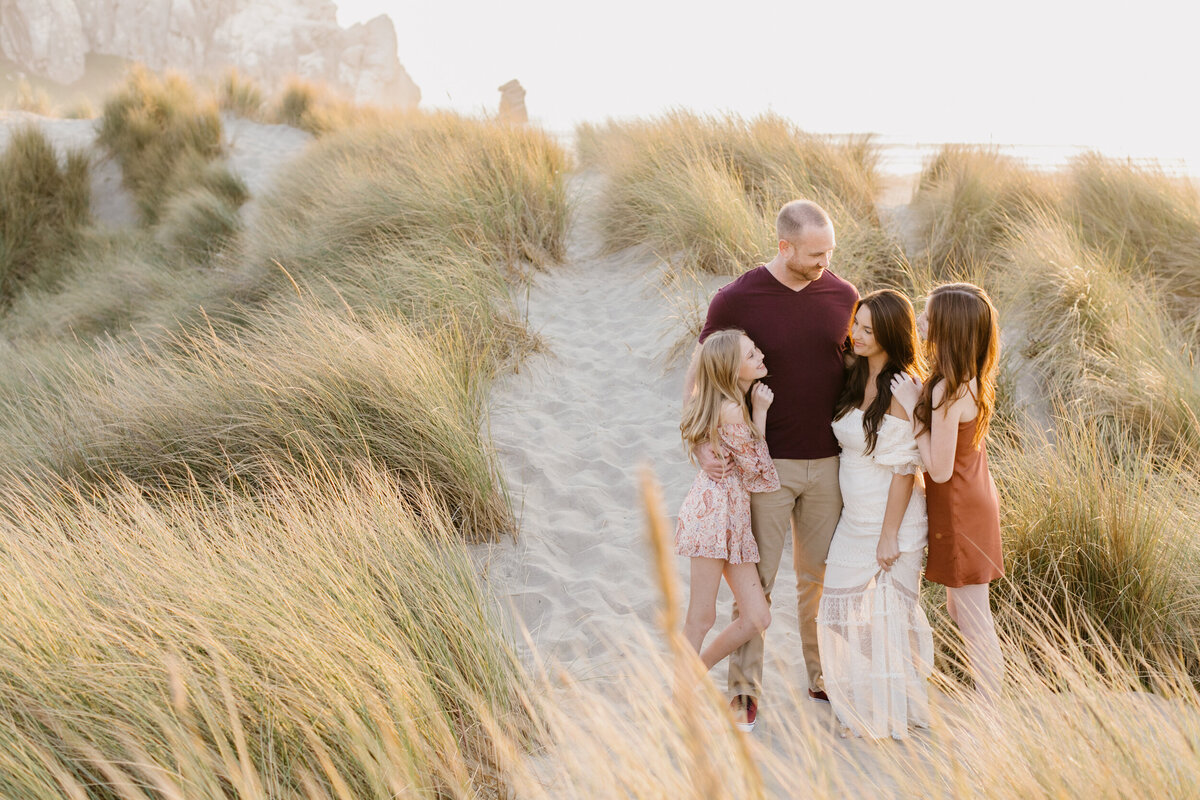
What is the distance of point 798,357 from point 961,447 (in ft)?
2.18

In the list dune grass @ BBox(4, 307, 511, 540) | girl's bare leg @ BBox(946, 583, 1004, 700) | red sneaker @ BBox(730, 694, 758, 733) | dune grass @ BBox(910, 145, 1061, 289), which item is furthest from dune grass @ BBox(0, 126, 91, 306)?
girl's bare leg @ BBox(946, 583, 1004, 700)

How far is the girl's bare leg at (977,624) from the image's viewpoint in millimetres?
2700

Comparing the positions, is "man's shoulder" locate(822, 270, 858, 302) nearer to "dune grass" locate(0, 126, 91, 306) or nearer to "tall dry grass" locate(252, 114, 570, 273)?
"tall dry grass" locate(252, 114, 570, 273)

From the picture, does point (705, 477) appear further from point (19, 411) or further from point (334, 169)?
point (334, 169)

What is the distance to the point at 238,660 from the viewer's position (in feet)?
6.63

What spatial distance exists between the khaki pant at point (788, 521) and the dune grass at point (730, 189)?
3.40 m

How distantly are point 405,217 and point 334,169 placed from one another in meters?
3.24

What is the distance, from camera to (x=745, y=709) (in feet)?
9.96

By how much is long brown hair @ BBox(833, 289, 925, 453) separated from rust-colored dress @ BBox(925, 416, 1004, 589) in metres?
0.28

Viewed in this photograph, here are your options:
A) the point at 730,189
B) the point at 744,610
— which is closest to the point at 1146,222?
the point at 730,189

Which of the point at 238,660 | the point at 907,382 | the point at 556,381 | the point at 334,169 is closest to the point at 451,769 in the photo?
the point at 238,660

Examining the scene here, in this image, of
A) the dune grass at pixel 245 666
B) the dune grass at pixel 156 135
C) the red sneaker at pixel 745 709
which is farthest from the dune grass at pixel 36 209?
the red sneaker at pixel 745 709

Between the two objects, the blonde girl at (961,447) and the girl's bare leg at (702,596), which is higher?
the blonde girl at (961,447)

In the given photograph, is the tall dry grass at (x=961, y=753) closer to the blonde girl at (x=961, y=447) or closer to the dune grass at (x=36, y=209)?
the blonde girl at (x=961, y=447)
